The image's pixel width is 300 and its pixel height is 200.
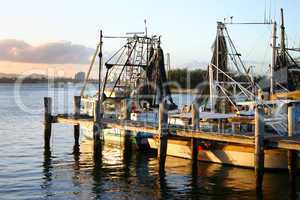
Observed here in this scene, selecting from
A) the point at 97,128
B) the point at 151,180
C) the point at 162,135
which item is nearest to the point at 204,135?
the point at 162,135

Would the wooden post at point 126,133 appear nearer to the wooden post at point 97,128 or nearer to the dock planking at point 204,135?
the dock planking at point 204,135

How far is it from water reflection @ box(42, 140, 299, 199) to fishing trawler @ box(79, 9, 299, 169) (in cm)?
94

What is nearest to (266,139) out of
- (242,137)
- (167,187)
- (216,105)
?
(242,137)

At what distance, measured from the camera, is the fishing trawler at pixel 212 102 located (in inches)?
1219

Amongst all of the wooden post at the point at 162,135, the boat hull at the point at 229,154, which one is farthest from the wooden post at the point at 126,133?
the wooden post at the point at 162,135

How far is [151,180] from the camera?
28.5 metres

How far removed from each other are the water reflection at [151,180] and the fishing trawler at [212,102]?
941 mm

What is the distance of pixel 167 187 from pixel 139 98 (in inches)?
798

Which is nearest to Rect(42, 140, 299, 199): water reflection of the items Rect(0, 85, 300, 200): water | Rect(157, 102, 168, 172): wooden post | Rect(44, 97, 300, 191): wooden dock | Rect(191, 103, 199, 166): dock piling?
Rect(0, 85, 300, 200): water

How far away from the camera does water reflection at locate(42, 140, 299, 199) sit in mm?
25469

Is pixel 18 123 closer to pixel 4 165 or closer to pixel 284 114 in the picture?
pixel 4 165

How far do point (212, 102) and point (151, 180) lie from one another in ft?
43.1

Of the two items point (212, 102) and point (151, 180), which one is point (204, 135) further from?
point (212, 102)

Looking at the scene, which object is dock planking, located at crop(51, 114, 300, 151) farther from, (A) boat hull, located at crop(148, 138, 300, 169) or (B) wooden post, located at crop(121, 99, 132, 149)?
(B) wooden post, located at crop(121, 99, 132, 149)
